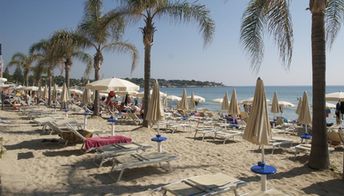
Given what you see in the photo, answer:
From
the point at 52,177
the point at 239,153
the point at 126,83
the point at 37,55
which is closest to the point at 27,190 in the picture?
the point at 52,177

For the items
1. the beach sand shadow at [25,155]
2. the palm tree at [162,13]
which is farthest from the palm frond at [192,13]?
the beach sand shadow at [25,155]

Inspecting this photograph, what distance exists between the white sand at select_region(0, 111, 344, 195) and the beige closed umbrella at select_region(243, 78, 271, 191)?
978 mm

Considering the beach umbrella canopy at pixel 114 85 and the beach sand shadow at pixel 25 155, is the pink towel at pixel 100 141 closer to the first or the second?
the beach sand shadow at pixel 25 155

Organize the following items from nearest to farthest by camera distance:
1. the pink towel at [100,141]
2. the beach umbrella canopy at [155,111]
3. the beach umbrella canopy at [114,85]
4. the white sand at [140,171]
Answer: the white sand at [140,171]
the pink towel at [100,141]
the beach umbrella canopy at [155,111]
the beach umbrella canopy at [114,85]

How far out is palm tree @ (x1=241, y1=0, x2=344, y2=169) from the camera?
712 cm

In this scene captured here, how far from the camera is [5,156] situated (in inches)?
322

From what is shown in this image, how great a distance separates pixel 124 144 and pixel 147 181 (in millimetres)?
1858

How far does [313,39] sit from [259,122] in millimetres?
2882

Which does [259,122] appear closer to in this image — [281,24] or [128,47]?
[281,24]

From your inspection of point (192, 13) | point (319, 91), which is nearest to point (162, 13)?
point (192, 13)

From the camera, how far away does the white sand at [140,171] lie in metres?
5.89

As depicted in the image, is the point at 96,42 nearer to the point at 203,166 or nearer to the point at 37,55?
the point at 203,166

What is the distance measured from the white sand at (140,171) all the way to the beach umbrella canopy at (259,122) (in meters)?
0.98

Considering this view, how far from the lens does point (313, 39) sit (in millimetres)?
7234
